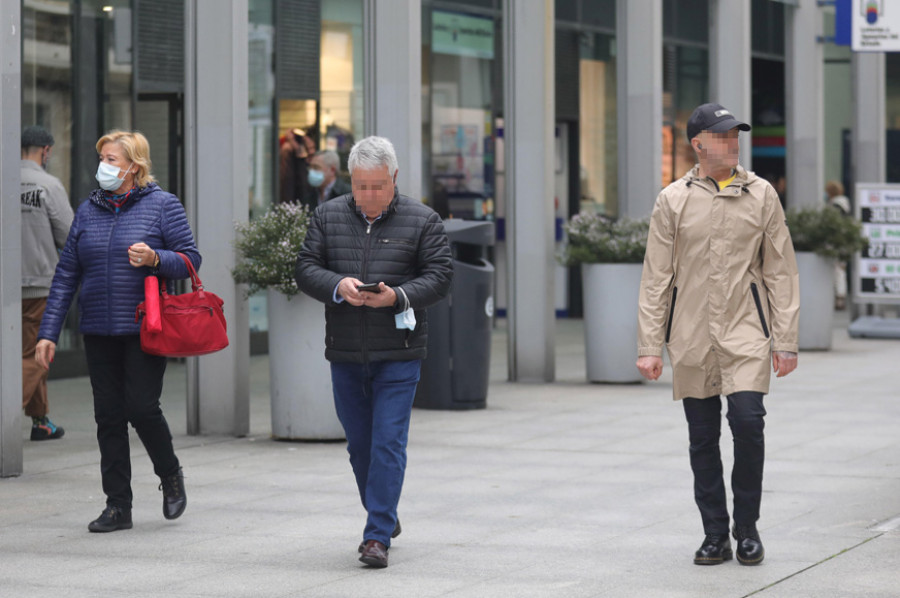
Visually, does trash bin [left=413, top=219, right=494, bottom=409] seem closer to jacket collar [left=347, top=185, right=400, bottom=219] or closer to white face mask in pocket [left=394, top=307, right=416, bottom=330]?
jacket collar [left=347, top=185, right=400, bottom=219]

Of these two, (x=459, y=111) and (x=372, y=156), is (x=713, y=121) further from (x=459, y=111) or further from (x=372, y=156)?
(x=459, y=111)

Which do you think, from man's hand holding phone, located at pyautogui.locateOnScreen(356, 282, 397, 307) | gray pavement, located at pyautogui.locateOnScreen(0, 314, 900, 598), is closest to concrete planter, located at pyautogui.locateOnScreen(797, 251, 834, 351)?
gray pavement, located at pyautogui.locateOnScreen(0, 314, 900, 598)

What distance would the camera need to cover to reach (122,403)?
7.11m

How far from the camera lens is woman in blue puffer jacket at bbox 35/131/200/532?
23.0 feet

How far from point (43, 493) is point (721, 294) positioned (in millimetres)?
3869

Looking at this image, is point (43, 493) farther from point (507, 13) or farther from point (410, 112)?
point (507, 13)

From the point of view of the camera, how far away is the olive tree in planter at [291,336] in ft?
32.2

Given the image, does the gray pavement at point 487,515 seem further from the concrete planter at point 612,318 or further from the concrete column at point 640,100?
the concrete column at point 640,100

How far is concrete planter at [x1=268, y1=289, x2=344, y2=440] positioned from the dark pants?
3963 mm

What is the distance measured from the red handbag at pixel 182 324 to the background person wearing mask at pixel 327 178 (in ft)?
16.4

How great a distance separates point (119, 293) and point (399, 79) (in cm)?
492

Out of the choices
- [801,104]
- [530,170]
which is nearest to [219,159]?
[530,170]

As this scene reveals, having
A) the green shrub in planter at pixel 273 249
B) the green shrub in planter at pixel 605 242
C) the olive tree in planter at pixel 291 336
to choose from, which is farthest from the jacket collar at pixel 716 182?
the green shrub in planter at pixel 605 242

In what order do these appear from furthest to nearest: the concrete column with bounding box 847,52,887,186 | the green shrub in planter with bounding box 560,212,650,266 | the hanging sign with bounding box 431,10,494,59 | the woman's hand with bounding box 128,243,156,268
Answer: the concrete column with bounding box 847,52,887,186 → the hanging sign with bounding box 431,10,494,59 → the green shrub in planter with bounding box 560,212,650,266 → the woman's hand with bounding box 128,243,156,268
